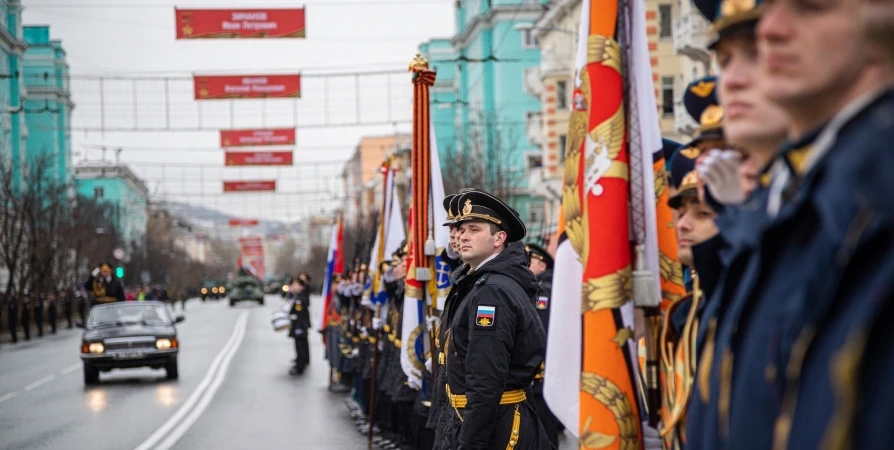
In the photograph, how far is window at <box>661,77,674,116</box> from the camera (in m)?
43.8

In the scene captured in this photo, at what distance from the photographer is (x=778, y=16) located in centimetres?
191

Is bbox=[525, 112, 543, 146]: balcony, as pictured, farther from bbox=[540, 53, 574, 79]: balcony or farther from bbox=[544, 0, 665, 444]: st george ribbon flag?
bbox=[544, 0, 665, 444]: st george ribbon flag

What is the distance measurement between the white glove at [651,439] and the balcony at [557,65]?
46.3 metres

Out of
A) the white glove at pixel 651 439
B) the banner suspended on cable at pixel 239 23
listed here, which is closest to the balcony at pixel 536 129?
the banner suspended on cable at pixel 239 23

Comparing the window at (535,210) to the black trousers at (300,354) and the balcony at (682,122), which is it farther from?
the black trousers at (300,354)

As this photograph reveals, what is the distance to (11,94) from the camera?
2296 inches

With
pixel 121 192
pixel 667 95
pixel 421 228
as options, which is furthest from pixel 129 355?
Result: pixel 121 192

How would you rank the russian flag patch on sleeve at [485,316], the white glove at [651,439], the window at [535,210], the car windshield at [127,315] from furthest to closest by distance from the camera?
the window at [535,210] → the car windshield at [127,315] → the russian flag patch on sleeve at [485,316] → the white glove at [651,439]

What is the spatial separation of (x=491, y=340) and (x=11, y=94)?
57.8 meters

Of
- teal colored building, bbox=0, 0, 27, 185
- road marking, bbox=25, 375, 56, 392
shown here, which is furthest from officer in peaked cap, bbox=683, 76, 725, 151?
teal colored building, bbox=0, 0, 27, 185

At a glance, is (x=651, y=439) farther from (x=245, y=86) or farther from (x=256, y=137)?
(x=256, y=137)

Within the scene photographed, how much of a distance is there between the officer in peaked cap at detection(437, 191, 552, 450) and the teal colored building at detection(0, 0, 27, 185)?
1998 inches

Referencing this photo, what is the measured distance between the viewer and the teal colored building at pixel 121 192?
106200mm

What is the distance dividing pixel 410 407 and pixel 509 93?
176 feet
